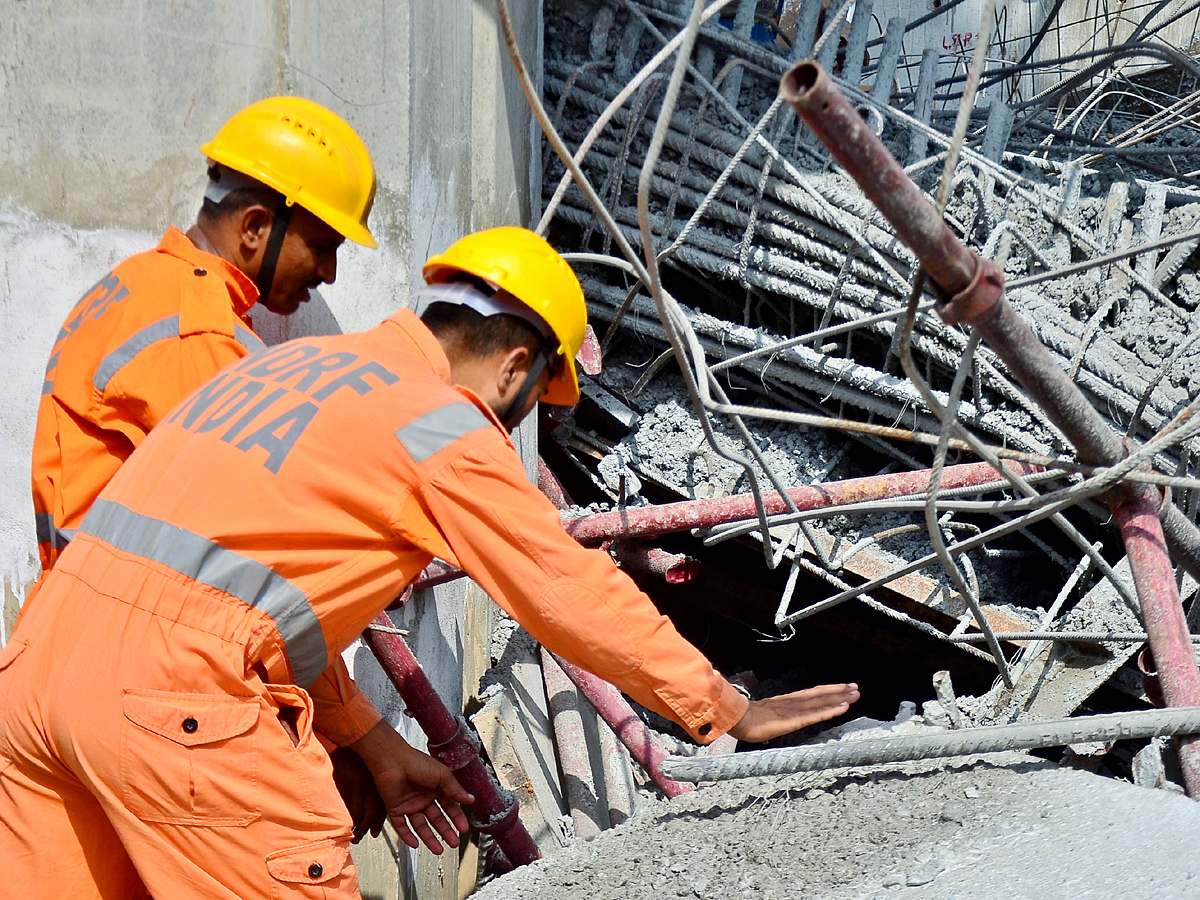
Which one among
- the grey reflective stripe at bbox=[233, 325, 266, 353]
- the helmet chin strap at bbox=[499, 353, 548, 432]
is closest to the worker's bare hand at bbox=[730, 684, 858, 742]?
the helmet chin strap at bbox=[499, 353, 548, 432]

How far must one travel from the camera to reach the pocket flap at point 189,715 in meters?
1.74

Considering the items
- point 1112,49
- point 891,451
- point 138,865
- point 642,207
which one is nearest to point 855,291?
point 891,451

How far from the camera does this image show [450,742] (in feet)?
10.6

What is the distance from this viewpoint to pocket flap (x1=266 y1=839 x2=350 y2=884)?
185cm

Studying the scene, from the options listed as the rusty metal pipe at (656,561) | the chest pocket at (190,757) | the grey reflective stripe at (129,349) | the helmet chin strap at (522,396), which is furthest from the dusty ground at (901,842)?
the rusty metal pipe at (656,561)

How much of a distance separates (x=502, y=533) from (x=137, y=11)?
6.95ft

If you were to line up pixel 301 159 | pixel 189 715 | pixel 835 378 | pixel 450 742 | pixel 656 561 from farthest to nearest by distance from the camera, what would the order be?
1. pixel 835 378
2. pixel 656 561
3. pixel 450 742
4. pixel 301 159
5. pixel 189 715

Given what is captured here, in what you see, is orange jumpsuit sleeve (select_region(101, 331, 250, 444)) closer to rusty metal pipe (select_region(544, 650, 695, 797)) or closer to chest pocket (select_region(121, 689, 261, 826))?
chest pocket (select_region(121, 689, 261, 826))

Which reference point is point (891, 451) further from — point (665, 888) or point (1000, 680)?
point (665, 888)

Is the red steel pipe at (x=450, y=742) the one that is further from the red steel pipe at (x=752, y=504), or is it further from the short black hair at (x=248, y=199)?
the short black hair at (x=248, y=199)

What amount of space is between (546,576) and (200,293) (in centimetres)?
118

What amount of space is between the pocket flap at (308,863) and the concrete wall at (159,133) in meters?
1.60

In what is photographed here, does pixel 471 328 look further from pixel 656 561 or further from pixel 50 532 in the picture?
pixel 656 561

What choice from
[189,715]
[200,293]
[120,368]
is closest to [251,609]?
[189,715]
